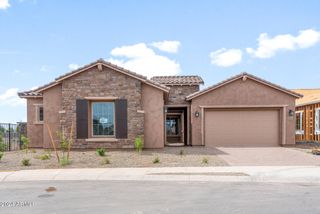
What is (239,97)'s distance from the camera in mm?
19344

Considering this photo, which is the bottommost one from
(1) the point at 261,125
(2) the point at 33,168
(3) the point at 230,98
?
(2) the point at 33,168

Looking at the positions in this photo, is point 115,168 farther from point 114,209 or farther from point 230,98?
point 230,98

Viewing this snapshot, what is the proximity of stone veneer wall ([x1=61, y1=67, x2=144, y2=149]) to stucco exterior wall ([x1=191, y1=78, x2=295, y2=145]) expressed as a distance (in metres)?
4.55

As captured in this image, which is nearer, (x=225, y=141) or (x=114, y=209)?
(x=114, y=209)

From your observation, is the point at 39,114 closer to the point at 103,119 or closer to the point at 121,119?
the point at 103,119

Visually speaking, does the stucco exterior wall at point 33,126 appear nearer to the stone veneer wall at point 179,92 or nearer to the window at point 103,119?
the window at point 103,119

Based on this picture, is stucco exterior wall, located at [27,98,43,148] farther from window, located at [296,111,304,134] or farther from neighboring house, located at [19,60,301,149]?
window, located at [296,111,304,134]

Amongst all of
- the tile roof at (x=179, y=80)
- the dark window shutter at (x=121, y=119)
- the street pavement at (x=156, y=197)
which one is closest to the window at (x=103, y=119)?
the dark window shutter at (x=121, y=119)

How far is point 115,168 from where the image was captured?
35.9ft

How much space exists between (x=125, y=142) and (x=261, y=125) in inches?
356

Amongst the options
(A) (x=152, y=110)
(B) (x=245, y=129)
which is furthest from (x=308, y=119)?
(A) (x=152, y=110)

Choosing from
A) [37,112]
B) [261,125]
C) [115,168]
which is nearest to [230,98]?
[261,125]

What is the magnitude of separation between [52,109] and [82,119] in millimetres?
2251

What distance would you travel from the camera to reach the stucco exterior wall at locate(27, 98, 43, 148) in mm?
19312
